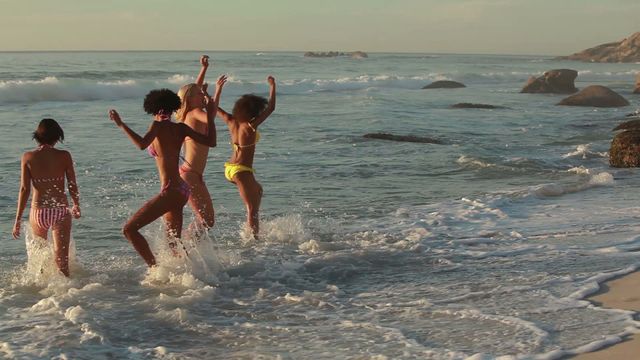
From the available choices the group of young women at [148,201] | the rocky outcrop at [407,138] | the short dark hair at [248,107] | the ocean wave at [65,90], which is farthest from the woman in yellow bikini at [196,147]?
the ocean wave at [65,90]

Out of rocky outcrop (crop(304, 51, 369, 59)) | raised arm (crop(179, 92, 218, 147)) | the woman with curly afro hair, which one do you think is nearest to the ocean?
the woman with curly afro hair

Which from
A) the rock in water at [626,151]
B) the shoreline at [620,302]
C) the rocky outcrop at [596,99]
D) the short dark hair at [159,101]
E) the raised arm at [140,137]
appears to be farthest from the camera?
the rocky outcrop at [596,99]

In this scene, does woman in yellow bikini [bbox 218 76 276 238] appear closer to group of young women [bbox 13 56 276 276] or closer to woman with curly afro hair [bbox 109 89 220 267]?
group of young women [bbox 13 56 276 276]

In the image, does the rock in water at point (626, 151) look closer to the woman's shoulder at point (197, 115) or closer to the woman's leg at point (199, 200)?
the woman's leg at point (199, 200)

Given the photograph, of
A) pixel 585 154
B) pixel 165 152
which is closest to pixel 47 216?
pixel 165 152

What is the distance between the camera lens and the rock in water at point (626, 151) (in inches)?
555

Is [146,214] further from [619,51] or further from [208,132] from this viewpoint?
[619,51]

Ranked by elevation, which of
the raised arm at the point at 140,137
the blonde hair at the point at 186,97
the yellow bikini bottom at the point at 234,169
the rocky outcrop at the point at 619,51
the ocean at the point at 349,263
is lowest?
the ocean at the point at 349,263

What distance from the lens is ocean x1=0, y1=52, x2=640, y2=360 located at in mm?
5473

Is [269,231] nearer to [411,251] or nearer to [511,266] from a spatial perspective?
[411,251]

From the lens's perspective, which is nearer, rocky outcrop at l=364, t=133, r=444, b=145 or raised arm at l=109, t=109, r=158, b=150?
raised arm at l=109, t=109, r=158, b=150

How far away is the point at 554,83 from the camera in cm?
4172

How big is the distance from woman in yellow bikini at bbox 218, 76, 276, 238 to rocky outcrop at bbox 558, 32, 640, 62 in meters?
107

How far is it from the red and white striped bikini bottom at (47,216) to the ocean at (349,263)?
261 mm
